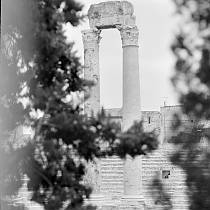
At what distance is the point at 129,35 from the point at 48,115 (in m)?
13.5

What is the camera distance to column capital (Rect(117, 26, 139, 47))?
22.1 metres

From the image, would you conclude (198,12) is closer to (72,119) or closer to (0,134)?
(72,119)

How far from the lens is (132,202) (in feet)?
70.6

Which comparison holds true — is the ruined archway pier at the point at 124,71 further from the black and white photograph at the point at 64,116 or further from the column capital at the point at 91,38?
the black and white photograph at the point at 64,116

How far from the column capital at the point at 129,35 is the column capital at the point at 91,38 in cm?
100

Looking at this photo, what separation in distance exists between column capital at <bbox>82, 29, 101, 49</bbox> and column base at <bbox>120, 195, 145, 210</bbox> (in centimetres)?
542

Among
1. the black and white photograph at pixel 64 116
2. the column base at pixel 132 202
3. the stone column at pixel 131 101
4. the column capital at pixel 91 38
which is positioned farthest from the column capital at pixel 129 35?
the black and white photograph at pixel 64 116

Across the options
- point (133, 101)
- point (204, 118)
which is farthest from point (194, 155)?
point (133, 101)

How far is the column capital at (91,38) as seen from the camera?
22922mm

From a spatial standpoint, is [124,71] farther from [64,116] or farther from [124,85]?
[64,116]

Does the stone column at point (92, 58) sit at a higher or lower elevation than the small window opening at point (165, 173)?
higher

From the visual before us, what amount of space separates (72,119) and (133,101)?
13.6m

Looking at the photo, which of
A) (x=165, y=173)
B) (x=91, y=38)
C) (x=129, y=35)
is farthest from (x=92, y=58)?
(x=165, y=173)

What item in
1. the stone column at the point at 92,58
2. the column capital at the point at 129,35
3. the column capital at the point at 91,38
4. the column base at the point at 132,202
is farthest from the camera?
the column capital at the point at 91,38
